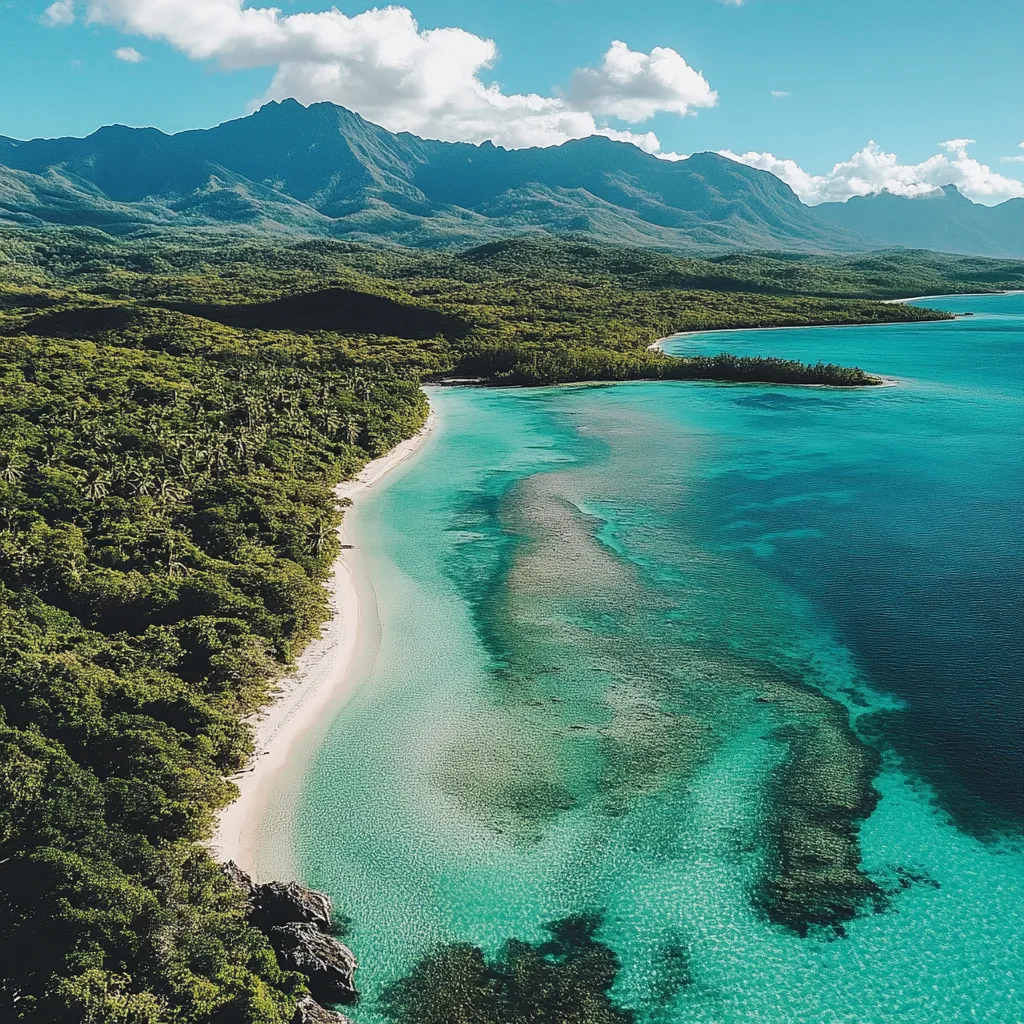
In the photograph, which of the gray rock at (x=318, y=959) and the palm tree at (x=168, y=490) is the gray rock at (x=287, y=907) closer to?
the gray rock at (x=318, y=959)

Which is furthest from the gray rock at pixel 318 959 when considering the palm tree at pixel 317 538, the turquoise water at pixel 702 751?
the palm tree at pixel 317 538

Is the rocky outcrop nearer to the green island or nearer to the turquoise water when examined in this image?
the green island

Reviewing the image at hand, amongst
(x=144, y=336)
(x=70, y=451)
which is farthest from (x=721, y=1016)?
(x=144, y=336)

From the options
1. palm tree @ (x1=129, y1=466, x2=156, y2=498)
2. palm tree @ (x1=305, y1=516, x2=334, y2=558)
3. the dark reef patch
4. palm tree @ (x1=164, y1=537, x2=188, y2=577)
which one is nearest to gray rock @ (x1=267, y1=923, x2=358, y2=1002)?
the dark reef patch

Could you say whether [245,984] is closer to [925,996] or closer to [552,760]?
[552,760]

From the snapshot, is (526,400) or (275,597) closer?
(275,597)

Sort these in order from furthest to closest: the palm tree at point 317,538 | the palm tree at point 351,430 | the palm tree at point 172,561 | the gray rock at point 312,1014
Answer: the palm tree at point 351,430, the palm tree at point 317,538, the palm tree at point 172,561, the gray rock at point 312,1014
